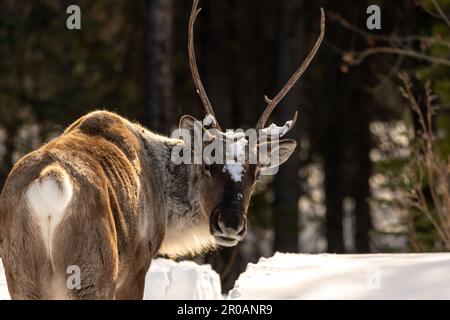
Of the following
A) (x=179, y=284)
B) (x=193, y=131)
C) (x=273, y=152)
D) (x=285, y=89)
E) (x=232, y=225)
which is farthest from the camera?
(x=179, y=284)

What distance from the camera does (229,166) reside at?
8195 mm

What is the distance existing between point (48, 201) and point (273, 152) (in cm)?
308

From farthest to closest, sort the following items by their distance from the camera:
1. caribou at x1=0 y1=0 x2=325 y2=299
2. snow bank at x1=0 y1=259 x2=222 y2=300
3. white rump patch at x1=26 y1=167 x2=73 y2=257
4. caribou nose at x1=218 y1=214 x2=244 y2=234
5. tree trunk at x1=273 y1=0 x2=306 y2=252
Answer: tree trunk at x1=273 y1=0 x2=306 y2=252, snow bank at x1=0 y1=259 x2=222 y2=300, caribou nose at x1=218 y1=214 x2=244 y2=234, caribou at x1=0 y1=0 x2=325 y2=299, white rump patch at x1=26 y1=167 x2=73 y2=257

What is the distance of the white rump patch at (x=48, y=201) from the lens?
617 centimetres

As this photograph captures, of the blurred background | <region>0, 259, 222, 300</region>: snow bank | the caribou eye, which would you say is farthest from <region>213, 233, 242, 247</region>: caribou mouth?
the blurred background

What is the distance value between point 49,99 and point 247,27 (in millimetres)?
4259

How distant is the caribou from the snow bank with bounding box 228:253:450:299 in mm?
489

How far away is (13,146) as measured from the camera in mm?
21328

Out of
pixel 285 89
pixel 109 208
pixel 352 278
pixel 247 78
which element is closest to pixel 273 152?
pixel 285 89

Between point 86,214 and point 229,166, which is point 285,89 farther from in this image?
point 86,214

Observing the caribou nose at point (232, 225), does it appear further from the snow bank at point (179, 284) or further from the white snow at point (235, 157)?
the snow bank at point (179, 284)

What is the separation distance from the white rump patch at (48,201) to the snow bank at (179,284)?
329cm

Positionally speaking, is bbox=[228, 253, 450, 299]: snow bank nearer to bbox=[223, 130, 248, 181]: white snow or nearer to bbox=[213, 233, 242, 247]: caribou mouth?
bbox=[213, 233, 242, 247]: caribou mouth

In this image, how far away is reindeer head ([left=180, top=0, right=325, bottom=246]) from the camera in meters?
8.02
